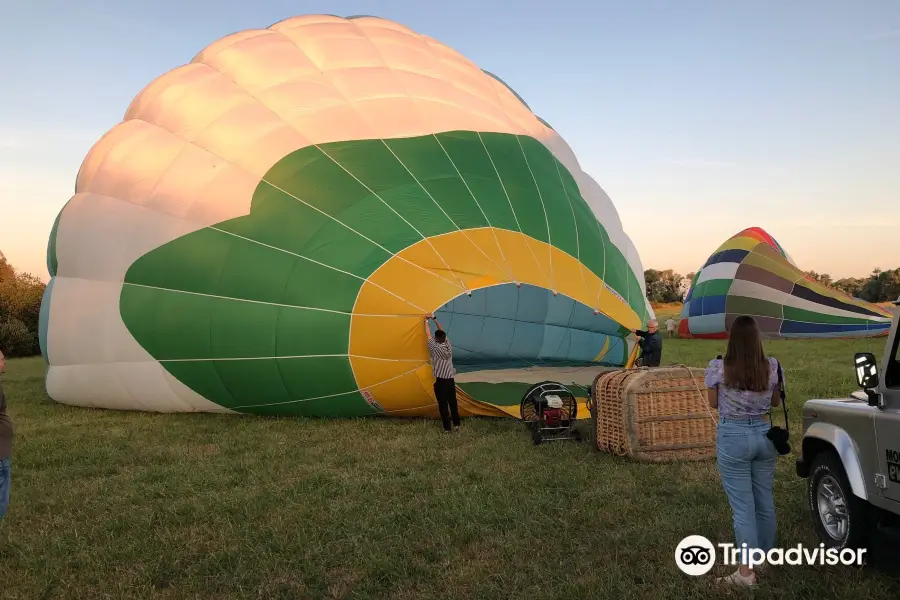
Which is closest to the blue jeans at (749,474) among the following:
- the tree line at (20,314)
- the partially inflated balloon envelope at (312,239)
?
the partially inflated balloon envelope at (312,239)

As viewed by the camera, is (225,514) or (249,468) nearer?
(225,514)

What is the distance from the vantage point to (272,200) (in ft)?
22.6

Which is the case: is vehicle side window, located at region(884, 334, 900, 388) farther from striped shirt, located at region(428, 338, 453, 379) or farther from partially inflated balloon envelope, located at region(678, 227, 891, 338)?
partially inflated balloon envelope, located at region(678, 227, 891, 338)

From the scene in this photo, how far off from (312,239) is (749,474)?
4731mm

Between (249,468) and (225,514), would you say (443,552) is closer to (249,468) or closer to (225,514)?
(225,514)

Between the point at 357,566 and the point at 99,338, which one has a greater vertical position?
the point at 99,338

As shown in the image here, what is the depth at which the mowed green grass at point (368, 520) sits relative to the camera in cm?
311

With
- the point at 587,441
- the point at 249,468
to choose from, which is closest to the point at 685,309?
the point at 587,441

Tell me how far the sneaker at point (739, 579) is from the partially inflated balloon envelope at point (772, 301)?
15016mm

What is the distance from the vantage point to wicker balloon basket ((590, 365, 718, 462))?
5.14 metres

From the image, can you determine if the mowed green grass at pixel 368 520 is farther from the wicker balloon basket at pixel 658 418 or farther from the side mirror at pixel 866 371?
the side mirror at pixel 866 371

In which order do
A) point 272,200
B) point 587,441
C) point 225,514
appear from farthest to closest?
point 272,200
point 587,441
point 225,514

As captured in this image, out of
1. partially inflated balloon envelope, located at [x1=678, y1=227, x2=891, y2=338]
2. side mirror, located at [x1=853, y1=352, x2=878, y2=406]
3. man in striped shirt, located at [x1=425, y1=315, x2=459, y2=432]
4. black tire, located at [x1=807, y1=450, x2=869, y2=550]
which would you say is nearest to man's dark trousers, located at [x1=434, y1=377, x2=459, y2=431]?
man in striped shirt, located at [x1=425, y1=315, x2=459, y2=432]

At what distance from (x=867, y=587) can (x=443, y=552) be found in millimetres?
1816
